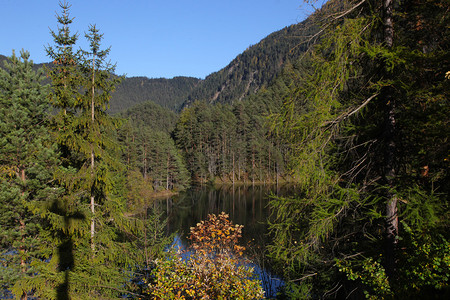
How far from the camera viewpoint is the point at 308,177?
5434 millimetres

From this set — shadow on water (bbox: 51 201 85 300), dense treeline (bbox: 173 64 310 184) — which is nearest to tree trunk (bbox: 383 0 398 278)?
shadow on water (bbox: 51 201 85 300)

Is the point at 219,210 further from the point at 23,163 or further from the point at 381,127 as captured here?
the point at 381,127

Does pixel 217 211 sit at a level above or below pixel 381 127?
below

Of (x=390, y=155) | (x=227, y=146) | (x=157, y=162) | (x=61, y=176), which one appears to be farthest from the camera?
(x=227, y=146)

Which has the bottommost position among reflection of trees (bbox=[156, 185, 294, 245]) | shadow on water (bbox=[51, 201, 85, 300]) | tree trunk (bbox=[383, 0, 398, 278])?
reflection of trees (bbox=[156, 185, 294, 245])

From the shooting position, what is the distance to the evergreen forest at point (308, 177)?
16.9 ft

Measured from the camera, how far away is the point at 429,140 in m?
5.12

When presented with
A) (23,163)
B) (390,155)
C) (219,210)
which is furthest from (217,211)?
(390,155)

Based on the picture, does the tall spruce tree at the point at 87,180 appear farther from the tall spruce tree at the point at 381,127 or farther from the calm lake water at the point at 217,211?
the calm lake water at the point at 217,211

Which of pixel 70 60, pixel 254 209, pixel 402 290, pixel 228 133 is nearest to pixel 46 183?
pixel 70 60

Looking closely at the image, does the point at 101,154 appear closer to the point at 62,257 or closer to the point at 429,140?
the point at 62,257

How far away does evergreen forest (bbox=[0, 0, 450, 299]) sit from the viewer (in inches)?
203

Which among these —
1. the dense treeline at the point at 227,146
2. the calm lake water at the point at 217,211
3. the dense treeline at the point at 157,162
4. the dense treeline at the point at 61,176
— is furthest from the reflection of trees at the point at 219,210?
the dense treeline at the point at 227,146

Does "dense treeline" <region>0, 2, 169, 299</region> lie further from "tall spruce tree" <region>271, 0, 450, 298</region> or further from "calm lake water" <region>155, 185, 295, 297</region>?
"calm lake water" <region>155, 185, 295, 297</region>
